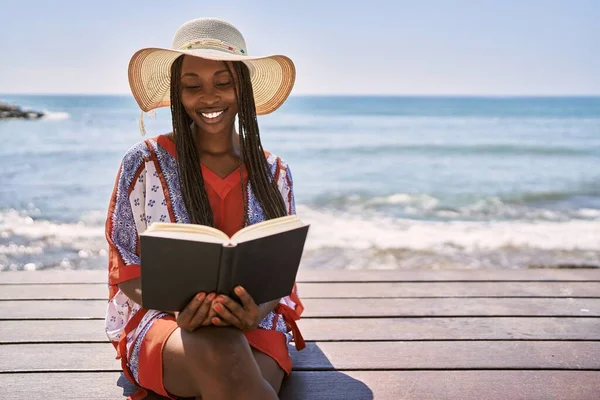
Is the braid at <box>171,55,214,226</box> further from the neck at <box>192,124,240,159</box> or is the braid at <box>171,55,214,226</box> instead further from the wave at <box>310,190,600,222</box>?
the wave at <box>310,190,600,222</box>

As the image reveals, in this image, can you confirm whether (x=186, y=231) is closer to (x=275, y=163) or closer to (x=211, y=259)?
(x=211, y=259)

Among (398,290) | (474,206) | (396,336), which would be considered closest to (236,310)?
(396,336)

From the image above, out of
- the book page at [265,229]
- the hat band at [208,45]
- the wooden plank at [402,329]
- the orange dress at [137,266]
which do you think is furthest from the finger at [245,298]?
the wooden plank at [402,329]

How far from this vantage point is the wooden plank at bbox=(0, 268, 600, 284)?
2980mm

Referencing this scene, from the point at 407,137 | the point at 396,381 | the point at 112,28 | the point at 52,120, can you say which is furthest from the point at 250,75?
the point at 112,28

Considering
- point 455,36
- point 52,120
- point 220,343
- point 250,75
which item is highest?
point 455,36

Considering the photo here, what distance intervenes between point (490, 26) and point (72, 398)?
28.7 metres

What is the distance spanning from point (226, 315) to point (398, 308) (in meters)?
1.21

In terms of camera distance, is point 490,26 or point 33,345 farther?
point 490,26

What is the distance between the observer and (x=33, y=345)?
223cm

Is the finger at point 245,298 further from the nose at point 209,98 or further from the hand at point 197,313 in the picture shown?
the nose at point 209,98

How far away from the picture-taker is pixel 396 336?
7.69ft

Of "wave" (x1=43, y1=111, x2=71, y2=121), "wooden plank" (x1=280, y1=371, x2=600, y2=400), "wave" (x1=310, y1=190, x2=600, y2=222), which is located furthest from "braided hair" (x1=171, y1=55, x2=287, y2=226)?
"wave" (x1=43, y1=111, x2=71, y2=121)

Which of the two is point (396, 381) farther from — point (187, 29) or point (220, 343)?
point (187, 29)
